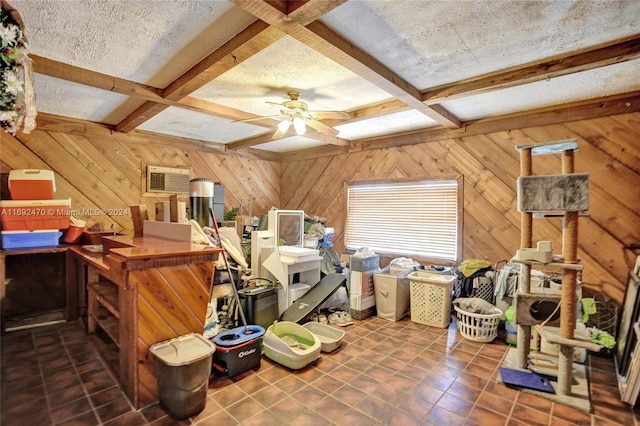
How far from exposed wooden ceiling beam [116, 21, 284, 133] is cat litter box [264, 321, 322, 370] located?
2181mm

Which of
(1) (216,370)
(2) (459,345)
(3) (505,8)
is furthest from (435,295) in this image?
(3) (505,8)

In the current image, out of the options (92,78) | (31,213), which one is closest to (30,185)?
(31,213)

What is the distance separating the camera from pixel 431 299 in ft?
11.4

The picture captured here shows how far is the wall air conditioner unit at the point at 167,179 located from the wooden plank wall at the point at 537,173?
8.21ft

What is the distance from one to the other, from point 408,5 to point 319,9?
1.69ft

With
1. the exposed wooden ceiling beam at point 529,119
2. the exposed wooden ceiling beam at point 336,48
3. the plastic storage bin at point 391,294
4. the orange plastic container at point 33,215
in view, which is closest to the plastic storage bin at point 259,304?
the plastic storage bin at point 391,294

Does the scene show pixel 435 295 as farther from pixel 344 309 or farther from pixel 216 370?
pixel 216 370

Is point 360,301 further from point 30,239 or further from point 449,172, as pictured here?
point 30,239

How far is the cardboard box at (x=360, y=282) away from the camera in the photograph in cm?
367

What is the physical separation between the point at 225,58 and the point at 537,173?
3.40 m

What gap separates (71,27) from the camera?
1.84 m

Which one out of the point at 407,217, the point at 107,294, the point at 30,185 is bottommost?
the point at 107,294

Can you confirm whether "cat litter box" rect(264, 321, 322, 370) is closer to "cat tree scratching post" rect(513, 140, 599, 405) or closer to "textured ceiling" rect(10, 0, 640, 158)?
"cat tree scratching post" rect(513, 140, 599, 405)

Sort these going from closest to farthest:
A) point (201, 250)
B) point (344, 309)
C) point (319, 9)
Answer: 1. point (319, 9)
2. point (201, 250)
3. point (344, 309)
